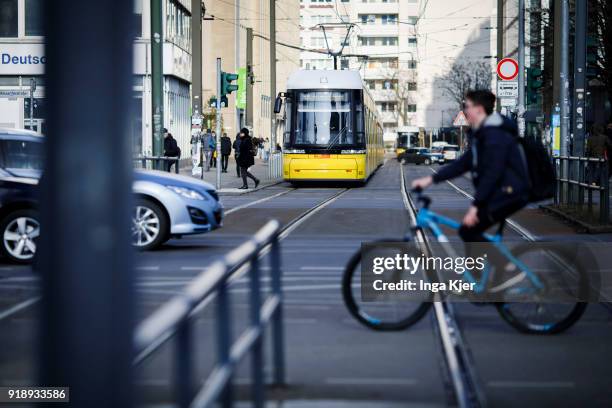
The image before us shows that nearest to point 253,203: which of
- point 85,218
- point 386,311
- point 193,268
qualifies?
point 193,268

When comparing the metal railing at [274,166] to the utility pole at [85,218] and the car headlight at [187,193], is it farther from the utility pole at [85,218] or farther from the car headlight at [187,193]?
the utility pole at [85,218]

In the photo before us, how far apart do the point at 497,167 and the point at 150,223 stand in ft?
25.3

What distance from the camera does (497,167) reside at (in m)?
8.45

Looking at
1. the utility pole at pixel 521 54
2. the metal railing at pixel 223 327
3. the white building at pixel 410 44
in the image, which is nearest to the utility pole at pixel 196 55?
the utility pole at pixel 521 54

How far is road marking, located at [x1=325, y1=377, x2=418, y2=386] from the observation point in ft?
23.4

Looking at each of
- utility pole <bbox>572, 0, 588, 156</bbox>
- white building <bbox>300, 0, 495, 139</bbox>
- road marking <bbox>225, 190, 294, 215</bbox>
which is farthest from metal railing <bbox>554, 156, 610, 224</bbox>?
white building <bbox>300, 0, 495, 139</bbox>

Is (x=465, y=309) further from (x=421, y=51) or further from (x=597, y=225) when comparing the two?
(x=421, y=51)

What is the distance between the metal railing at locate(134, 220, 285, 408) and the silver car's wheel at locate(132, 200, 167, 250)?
8.74 meters

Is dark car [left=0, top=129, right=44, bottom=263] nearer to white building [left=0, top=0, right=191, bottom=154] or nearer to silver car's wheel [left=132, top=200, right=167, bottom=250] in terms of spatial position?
silver car's wheel [left=132, top=200, right=167, bottom=250]

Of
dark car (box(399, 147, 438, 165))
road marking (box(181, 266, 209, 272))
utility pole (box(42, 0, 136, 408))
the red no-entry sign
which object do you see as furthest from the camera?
dark car (box(399, 147, 438, 165))

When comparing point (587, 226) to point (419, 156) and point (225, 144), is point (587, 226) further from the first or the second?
point (419, 156)

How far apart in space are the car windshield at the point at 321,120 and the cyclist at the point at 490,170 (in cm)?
2820

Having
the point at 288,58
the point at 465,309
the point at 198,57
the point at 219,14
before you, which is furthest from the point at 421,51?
the point at 465,309

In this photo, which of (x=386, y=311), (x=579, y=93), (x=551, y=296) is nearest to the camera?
(x=551, y=296)
